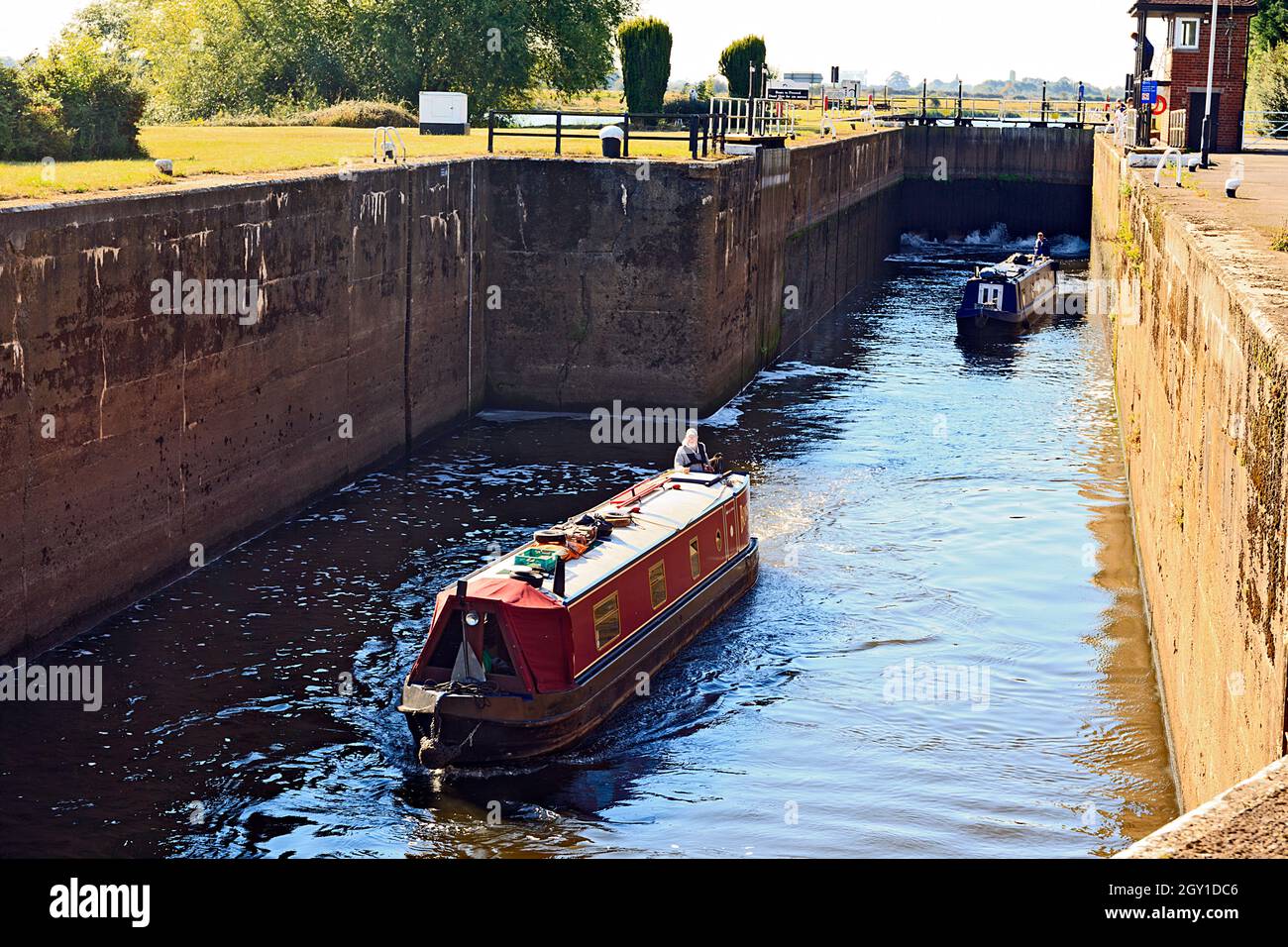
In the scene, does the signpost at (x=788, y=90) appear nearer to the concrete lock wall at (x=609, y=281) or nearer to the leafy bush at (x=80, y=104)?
the concrete lock wall at (x=609, y=281)

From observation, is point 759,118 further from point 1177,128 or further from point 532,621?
point 532,621

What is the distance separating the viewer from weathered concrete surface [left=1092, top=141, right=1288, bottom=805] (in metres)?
9.33

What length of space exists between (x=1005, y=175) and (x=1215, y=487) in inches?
2128

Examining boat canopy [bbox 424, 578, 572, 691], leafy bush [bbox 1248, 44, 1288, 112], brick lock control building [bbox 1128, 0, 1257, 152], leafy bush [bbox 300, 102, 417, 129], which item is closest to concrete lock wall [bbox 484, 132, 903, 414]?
boat canopy [bbox 424, 578, 572, 691]

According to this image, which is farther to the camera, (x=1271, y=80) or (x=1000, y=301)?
(x=1271, y=80)

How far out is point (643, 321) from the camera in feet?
96.3

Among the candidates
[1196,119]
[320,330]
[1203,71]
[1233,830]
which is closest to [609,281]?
[320,330]

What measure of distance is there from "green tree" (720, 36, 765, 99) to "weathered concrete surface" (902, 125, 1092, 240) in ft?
42.8

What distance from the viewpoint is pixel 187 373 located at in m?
19.7

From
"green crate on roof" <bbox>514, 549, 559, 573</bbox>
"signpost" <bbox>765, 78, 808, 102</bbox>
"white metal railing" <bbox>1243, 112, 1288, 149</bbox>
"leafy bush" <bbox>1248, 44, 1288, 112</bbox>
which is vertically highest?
"leafy bush" <bbox>1248, 44, 1288, 112</bbox>

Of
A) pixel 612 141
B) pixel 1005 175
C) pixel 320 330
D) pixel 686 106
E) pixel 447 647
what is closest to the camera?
pixel 447 647

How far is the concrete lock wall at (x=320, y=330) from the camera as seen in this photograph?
16812 millimetres

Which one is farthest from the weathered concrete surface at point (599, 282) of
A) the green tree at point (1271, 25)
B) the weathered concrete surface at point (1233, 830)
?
the green tree at point (1271, 25)

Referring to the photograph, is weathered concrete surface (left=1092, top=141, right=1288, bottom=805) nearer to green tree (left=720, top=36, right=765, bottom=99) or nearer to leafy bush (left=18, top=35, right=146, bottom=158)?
leafy bush (left=18, top=35, right=146, bottom=158)
